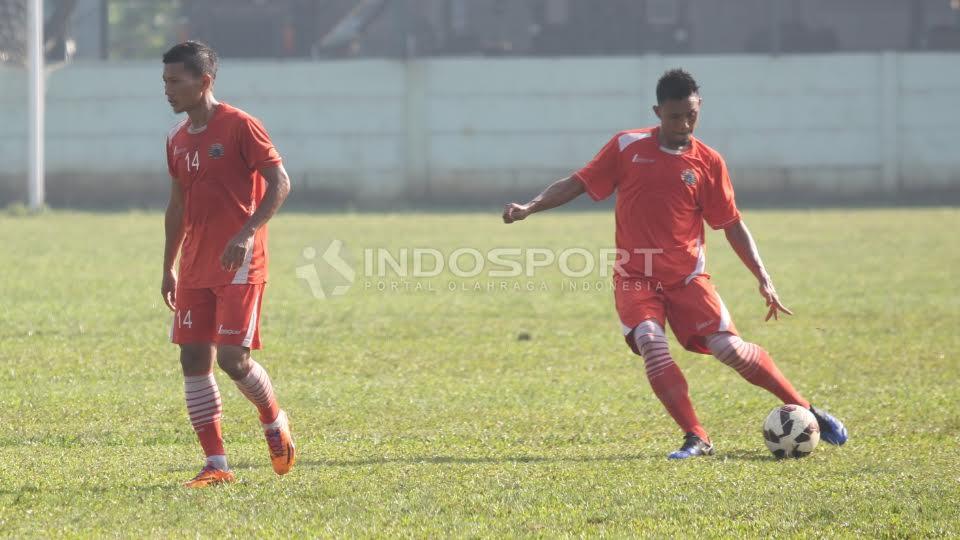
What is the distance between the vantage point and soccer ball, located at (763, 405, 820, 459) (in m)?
7.11

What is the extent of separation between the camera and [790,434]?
711 cm

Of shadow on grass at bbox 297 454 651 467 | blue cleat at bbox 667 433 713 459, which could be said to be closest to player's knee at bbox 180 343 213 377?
shadow on grass at bbox 297 454 651 467

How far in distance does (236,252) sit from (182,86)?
2.74ft

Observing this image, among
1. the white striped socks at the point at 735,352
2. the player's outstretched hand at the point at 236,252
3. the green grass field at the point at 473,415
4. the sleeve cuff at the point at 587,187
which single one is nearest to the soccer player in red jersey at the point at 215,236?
the player's outstretched hand at the point at 236,252

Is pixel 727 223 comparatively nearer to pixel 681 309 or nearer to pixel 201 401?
pixel 681 309

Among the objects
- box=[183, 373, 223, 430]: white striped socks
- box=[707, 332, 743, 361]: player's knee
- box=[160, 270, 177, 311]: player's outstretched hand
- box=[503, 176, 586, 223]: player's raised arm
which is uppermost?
box=[503, 176, 586, 223]: player's raised arm

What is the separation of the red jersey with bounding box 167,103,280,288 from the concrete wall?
25.6 metres

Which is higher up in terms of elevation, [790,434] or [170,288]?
[170,288]

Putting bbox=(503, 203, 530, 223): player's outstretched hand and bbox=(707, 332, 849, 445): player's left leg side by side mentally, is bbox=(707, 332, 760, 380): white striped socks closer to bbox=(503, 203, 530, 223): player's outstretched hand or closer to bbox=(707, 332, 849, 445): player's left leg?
bbox=(707, 332, 849, 445): player's left leg

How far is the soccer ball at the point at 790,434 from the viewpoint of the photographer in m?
7.11

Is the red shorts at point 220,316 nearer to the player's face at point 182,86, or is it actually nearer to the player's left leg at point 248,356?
the player's left leg at point 248,356

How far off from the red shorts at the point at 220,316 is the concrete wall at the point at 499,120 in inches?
1007

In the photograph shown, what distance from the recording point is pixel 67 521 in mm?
5613

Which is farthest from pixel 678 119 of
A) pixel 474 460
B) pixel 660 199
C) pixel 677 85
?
pixel 474 460
